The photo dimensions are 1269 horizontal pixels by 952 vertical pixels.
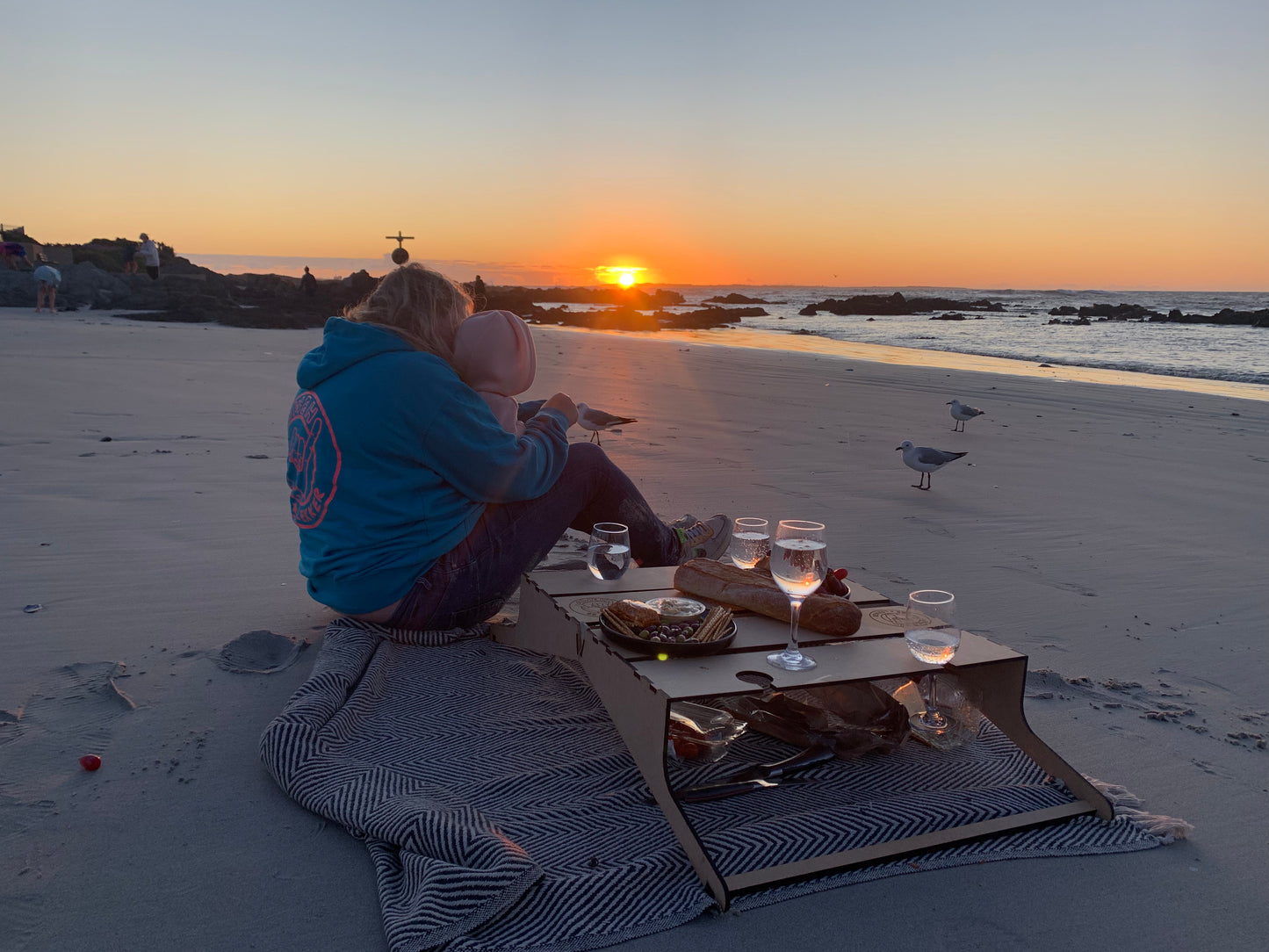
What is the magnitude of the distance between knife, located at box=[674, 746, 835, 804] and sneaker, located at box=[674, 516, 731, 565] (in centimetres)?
119

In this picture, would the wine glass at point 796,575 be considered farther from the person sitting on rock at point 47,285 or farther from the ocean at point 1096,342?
the person sitting on rock at point 47,285

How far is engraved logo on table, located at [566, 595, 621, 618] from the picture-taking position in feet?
8.97

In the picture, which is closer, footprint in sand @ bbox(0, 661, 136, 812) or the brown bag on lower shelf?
footprint in sand @ bbox(0, 661, 136, 812)

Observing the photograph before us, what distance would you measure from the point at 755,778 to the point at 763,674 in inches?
21.8

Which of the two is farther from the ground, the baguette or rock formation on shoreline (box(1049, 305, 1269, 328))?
rock formation on shoreline (box(1049, 305, 1269, 328))

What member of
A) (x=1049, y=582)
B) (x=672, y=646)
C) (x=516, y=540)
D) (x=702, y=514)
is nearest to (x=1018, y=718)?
(x=672, y=646)

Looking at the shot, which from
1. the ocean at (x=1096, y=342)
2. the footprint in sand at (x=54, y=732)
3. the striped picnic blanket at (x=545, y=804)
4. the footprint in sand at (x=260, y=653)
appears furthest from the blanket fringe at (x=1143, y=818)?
the ocean at (x=1096, y=342)

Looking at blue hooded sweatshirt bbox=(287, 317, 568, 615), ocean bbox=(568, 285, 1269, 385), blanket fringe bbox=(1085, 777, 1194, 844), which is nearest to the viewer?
blanket fringe bbox=(1085, 777, 1194, 844)

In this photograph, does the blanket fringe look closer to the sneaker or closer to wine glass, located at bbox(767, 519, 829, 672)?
wine glass, located at bbox(767, 519, 829, 672)

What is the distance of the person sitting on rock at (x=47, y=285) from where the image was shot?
20531 millimetres

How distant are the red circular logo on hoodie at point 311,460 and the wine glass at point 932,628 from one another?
6.32ft

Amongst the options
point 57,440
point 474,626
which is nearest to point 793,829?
point 474,626

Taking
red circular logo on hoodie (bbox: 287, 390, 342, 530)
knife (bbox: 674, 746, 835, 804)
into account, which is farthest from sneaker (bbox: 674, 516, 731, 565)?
red circular logo on hoodie (bbox: 287, 390, 342, 530)

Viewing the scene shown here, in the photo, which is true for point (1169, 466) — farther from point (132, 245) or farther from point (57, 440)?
point (132, 245)
